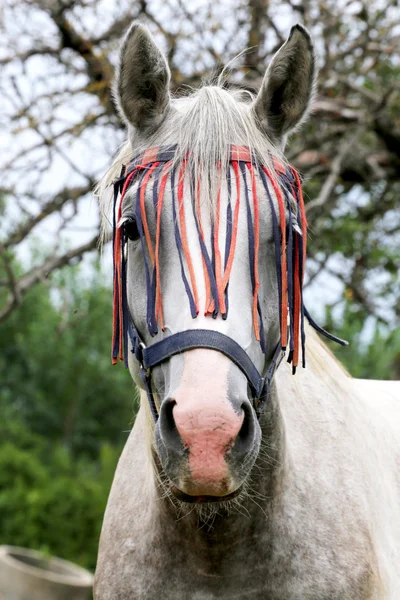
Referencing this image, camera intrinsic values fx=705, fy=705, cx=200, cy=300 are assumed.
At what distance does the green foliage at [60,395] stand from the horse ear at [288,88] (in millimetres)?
9083

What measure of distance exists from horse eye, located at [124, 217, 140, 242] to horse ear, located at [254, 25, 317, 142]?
56 centimetres

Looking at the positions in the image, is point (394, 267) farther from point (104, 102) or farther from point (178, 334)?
point (178, 334)

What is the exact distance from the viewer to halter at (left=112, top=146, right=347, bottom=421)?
1.92 meters

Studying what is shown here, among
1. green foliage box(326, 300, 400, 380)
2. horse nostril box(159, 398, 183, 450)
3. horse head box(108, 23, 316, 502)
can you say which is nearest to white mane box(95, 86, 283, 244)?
horse head box(108, 23, 316, 502)

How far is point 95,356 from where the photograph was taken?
16422 millimetres

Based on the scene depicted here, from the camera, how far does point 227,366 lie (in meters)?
1.81

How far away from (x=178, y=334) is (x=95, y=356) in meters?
14.8

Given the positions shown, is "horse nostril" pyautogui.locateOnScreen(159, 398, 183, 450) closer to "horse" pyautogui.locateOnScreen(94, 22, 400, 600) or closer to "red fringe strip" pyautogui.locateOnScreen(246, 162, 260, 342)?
"horse" pyautogui.locateOnScreen(94, 22, 400, 600)

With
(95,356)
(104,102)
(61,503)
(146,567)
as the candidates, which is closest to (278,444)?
(146,567)

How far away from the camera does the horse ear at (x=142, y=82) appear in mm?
2312

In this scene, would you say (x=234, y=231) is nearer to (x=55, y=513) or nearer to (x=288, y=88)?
(x=288, y=88)

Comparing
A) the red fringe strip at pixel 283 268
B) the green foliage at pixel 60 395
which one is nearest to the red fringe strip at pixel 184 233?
the red fringe strip at pixel 283 268

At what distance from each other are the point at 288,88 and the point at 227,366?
3.54ft

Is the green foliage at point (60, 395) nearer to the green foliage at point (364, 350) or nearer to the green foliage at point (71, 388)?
the green foliage at point (71, 388)
